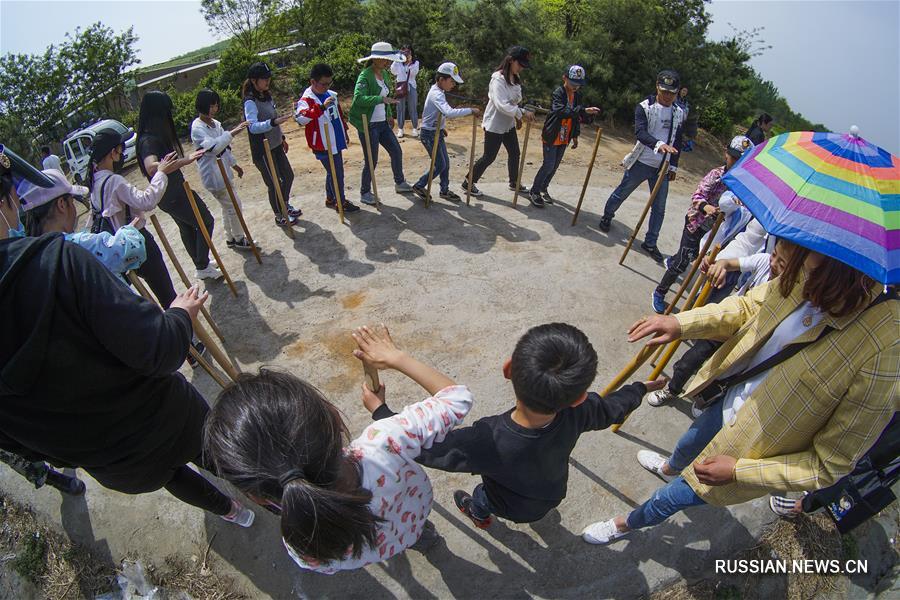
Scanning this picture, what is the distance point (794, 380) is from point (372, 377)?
1.81 metres

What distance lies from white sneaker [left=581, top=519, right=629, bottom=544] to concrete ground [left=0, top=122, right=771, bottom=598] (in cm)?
6

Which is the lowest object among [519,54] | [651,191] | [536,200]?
[536,200]

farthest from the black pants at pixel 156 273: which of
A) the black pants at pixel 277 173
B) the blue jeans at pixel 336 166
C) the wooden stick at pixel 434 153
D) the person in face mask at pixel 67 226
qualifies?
the wooden stick at pixel 434 153

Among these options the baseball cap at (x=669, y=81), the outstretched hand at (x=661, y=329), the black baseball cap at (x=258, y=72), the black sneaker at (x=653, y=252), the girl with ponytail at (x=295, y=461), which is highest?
the black baseball cap at (x=258, y=72)

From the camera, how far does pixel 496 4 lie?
11930 millimetres

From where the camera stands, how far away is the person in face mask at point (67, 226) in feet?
8.14

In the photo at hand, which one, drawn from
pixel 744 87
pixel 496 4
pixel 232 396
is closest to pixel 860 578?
pixel 232 396

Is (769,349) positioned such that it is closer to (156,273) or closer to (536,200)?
(156,273)

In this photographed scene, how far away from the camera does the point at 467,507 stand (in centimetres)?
294

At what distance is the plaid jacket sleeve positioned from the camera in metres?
1.79

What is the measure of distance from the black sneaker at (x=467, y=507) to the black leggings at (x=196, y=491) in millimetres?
1353

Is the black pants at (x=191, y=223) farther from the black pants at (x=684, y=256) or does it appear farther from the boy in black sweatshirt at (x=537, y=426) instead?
the black pants at (x=684, y=256)

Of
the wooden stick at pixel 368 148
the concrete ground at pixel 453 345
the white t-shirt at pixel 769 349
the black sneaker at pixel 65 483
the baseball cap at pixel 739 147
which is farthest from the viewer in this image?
the wooden stick at pixel 368 148

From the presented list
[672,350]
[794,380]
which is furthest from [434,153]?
[794,380]
